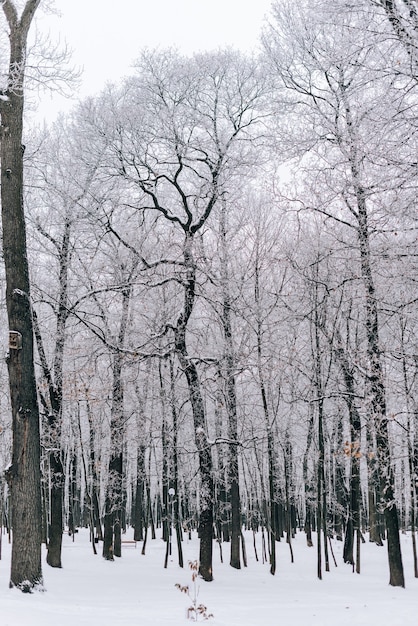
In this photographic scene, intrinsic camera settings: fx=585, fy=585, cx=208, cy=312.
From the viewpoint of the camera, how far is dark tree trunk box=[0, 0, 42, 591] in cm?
824

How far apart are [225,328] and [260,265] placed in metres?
2.48

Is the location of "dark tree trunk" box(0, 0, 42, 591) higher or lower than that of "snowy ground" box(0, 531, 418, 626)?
higher

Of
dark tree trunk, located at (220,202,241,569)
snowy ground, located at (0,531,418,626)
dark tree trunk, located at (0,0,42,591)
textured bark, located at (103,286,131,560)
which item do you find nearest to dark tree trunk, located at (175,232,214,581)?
snowy ground, located at (0,531,418,626)

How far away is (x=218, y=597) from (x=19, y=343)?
766 centimetres

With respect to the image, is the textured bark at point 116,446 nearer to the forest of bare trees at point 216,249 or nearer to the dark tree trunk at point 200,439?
the forest of bare trees at point 216,249

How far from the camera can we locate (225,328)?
18.5 meters

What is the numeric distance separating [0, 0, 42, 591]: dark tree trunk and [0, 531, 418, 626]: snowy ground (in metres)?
0.60

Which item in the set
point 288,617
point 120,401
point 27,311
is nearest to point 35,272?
point 120,401

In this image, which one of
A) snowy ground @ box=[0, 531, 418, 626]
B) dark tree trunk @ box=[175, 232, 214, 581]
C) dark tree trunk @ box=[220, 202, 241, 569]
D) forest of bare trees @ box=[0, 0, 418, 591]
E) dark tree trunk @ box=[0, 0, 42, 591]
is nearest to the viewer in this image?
snowy ground @ box=[0, 531, 418, 626]

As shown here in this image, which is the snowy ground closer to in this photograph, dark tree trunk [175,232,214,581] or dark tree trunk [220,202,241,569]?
dark tree trunk [175,232,214,581]

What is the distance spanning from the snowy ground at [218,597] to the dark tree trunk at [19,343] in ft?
1.98

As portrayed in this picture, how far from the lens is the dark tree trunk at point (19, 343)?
824 centimetres

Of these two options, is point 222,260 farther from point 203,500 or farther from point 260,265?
point 203,500

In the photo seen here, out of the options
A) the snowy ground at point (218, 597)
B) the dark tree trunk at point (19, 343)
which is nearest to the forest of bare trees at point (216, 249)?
the dark tree trunk at point (19, 343)
